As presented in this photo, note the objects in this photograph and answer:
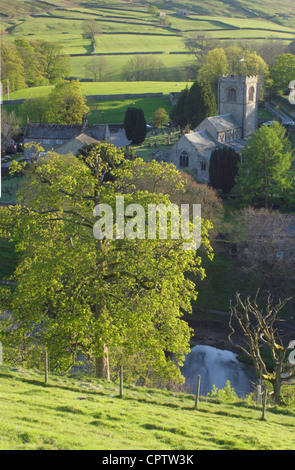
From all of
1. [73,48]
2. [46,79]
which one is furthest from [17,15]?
[46,79]

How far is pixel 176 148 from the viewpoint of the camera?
66688 mm

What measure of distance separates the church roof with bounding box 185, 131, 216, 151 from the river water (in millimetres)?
29845

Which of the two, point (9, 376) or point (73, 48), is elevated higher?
point (73, 48)

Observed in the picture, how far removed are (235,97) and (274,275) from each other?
3768 cm

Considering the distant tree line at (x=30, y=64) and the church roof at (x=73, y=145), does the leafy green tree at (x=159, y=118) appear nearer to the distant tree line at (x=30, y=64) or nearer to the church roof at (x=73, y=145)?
Result: the church roof at (x=73, y=145)

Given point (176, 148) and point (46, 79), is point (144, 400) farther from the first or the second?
point (46, 79)

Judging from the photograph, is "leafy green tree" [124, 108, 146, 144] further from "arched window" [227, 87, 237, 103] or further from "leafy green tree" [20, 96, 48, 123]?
"leafy green tree" [20, 96, 48, 123]

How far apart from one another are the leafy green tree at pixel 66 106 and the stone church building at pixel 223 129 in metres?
22.3

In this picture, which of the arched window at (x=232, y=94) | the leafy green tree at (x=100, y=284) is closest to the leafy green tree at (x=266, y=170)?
the arched window at (x=232, y=94)

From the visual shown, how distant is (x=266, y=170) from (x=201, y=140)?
1371 centimetres

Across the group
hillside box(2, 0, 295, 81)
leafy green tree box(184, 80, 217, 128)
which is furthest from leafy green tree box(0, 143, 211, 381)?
hillside box(2, 0, 295, 81)

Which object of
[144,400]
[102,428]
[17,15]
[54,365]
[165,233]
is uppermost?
[17,15]

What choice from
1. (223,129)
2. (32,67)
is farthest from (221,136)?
(32,67)

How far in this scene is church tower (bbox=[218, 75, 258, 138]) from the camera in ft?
244
